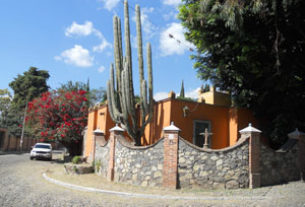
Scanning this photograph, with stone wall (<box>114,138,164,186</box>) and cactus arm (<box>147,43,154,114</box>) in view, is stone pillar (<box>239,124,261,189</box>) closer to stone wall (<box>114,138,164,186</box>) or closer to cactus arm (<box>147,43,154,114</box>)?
stone wall (<box>114,138,164,186</box>)

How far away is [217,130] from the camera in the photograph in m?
14.3

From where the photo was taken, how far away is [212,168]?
29.3 ft

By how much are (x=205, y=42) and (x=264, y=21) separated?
8.82 ft

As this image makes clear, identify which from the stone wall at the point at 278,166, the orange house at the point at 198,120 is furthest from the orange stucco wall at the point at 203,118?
the stone wall at the point at 278,166

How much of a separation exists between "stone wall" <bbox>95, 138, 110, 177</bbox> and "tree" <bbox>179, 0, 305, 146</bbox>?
689cm

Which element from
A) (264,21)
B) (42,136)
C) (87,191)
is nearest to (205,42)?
(264,21)

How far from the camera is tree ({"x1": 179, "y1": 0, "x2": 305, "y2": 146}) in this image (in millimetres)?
10297

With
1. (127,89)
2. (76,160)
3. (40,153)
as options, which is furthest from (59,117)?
(127,89)

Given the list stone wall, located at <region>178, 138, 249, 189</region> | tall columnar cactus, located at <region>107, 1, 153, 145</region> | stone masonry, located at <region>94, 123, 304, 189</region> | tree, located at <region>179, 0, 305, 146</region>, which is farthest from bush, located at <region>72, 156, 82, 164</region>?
tree, located at <region>179, 0, 305, 146</region>

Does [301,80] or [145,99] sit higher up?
[301,80]

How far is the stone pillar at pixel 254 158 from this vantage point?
29.6 feet

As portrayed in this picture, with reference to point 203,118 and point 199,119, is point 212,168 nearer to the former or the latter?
point 199,119

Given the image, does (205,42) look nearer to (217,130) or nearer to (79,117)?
(217,130)

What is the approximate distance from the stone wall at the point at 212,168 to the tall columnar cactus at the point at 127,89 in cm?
446
